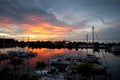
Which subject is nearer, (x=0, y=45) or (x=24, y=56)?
(x=24, y=56)

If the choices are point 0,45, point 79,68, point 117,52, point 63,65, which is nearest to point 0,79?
point 79,68

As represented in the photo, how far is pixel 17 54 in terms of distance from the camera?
74.3 metres

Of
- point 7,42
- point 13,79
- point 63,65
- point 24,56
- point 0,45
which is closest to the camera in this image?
point 13,79

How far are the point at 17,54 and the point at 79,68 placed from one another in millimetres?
54245

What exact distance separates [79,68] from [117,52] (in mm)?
84600

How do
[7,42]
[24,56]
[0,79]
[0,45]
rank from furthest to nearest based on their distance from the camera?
[7,42]
[0,45]
[24,56]
[0,79]

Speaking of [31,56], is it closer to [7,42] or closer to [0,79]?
[0,79]

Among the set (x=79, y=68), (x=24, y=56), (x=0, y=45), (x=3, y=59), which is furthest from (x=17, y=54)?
(x=0, y=45)

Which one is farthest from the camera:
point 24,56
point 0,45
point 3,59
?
point 0,45

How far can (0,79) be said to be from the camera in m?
24.8

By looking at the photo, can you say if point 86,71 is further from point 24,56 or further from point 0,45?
point 0,45

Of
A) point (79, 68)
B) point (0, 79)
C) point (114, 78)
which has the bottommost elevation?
point (114, 78)

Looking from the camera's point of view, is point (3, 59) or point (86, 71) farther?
point (3, 59)

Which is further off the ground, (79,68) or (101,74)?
(79,68)
